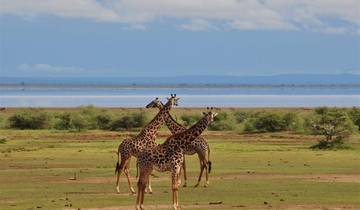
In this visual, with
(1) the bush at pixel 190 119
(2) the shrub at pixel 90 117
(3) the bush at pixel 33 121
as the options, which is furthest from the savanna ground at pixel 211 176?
(1) the bush at pixel 190 119

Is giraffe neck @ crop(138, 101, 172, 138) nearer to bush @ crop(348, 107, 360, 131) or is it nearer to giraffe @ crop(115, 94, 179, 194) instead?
giraffe @ crop(115, 94, 179, 194)

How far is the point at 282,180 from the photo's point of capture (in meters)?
26.4

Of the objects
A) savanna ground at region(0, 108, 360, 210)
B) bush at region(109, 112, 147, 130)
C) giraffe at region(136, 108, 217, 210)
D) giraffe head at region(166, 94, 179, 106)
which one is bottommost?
savanna ground at region(0, 108, 360, 210)

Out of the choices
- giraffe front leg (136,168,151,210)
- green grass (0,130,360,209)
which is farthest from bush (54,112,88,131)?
giraffe front leg (136,168,151,210)

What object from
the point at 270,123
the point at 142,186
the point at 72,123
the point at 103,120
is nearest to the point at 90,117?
the point at 103,120

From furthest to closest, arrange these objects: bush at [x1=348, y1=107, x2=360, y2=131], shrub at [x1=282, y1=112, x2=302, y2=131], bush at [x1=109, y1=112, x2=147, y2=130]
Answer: bush at [x1=109, y1=112, x2=147, y2=130], bush at [x1=348, y1=107, x2=360, y2=131], shrub at [x1=282, y1=112, x2=302, y2=131]

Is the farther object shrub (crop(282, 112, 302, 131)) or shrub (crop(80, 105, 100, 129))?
shrub (crop(80, 105, 100, 129))

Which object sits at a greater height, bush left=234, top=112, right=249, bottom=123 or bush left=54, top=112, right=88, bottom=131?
bush left=234, top=112, right=249, bottom=123

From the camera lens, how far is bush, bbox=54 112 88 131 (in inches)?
2180

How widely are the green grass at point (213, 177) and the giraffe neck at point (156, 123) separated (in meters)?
1.58

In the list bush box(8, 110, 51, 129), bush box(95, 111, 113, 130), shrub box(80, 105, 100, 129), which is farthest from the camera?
shrub box(80, 105, 100, 129)

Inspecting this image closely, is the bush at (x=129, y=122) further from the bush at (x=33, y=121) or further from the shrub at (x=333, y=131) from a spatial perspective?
the shrub at (x=333, y=131)

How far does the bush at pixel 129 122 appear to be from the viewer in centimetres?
5528

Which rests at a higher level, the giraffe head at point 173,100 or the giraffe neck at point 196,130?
the giraffe head at point 173,100
